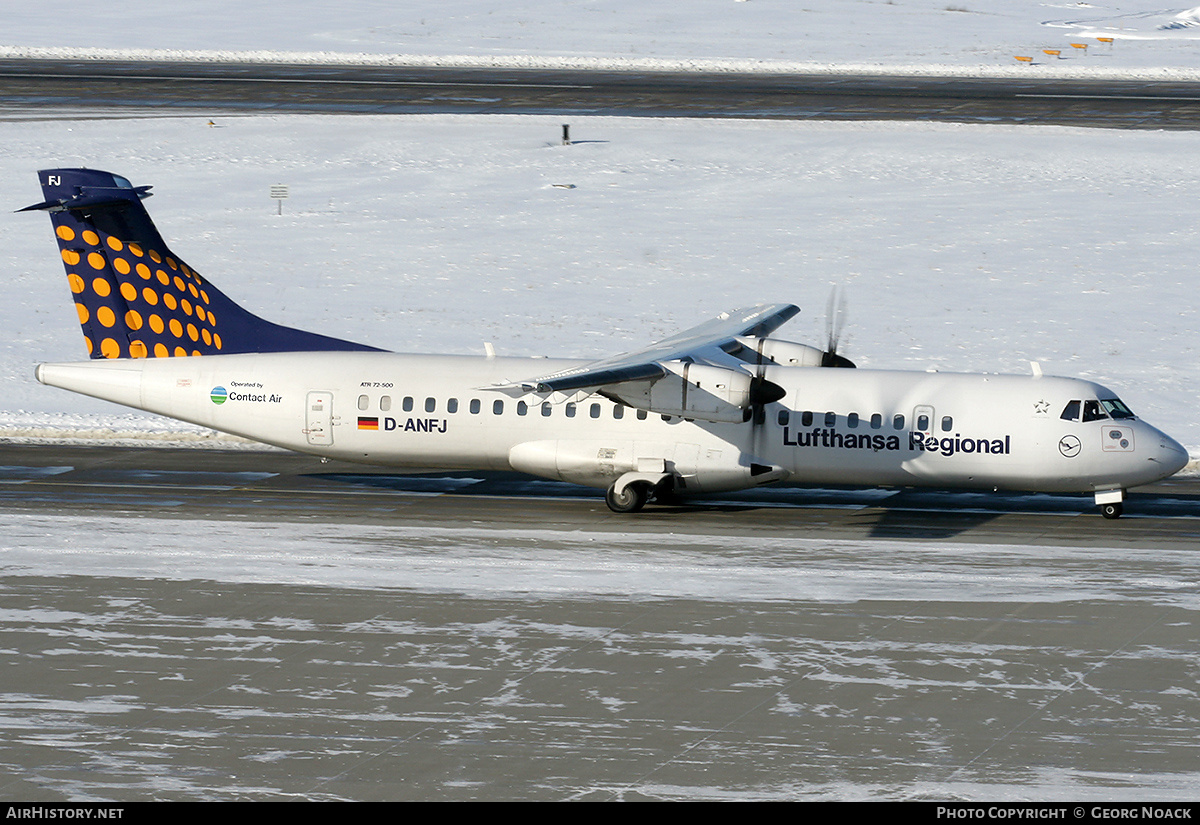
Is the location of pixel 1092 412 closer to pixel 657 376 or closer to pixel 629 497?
pixel 657 376

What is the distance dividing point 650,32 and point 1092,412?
56.4 meters

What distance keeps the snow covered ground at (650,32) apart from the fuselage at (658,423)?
4404cm

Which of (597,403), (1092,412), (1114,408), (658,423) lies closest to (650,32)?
(597,403)

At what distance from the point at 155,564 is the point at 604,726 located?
9.94 meters

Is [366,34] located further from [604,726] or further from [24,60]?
[604,726]

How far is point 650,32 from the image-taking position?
7862cm

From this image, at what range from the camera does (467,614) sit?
2095cm

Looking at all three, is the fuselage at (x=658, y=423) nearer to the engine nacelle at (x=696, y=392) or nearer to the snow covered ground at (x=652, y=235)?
the engine nacelle at (x=696, y=392)

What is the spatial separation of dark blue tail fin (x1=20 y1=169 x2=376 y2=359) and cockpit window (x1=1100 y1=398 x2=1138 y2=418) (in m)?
16.6

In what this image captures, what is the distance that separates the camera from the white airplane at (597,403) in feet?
86.0

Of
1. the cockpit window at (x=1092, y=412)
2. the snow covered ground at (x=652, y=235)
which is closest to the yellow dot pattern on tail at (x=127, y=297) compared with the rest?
the snow covered ground at (x=652, y=235)

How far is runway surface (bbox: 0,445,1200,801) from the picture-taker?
1535cm

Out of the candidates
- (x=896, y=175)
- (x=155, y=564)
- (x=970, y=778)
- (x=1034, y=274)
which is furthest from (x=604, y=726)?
(x=896, y=175)

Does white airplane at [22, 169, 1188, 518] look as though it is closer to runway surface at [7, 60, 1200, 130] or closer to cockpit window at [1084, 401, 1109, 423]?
cockpit window at [1084, 401, 1109, 423]
